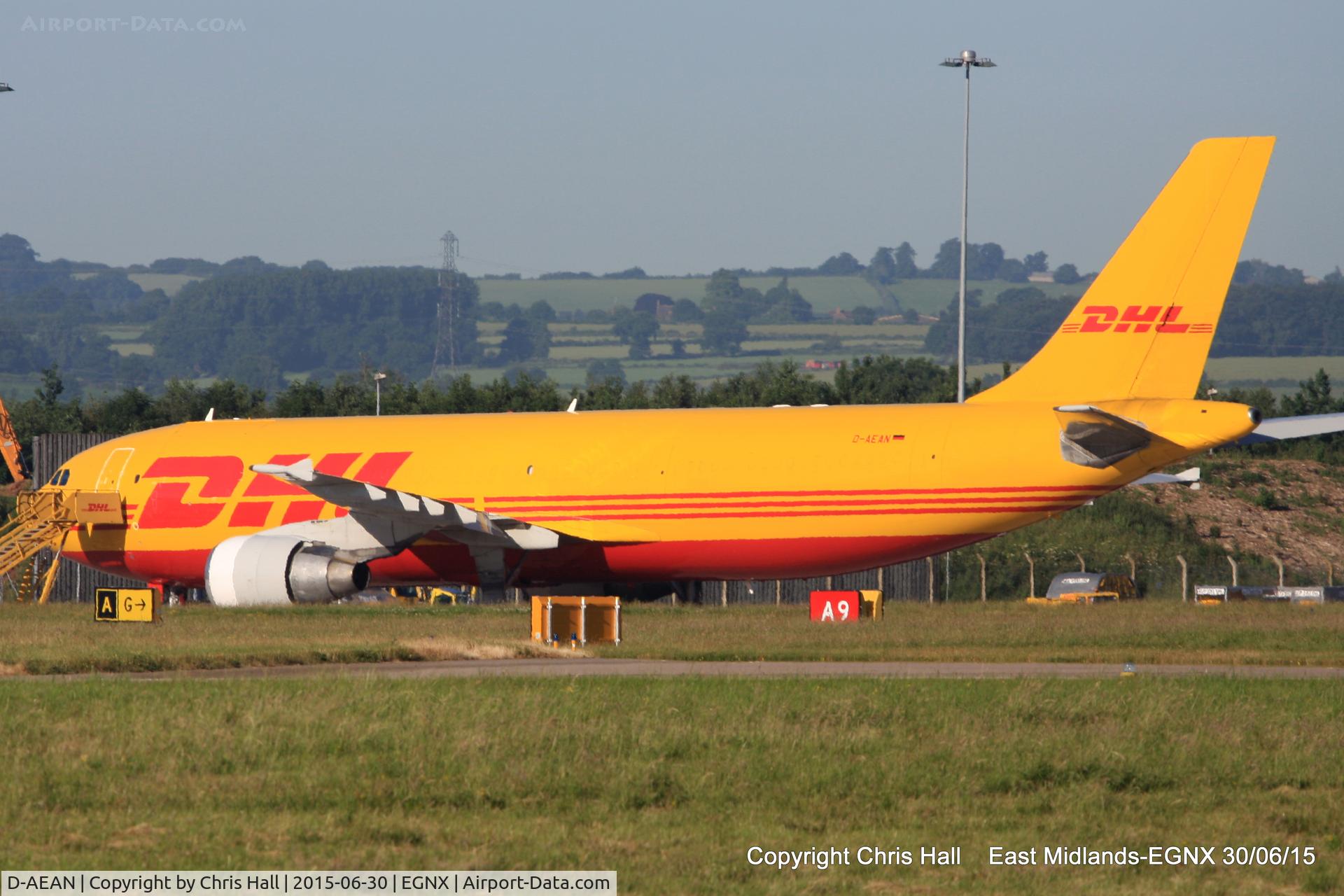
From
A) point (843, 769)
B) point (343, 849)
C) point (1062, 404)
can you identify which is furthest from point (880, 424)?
point (343, 849)

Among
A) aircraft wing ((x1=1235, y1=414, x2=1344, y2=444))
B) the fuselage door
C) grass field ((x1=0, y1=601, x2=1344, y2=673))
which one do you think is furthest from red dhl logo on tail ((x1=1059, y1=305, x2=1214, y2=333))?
the fuselage door

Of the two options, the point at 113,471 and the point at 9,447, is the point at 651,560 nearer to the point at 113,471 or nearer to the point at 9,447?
the point at 113,471

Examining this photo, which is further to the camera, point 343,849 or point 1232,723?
point 1232,723

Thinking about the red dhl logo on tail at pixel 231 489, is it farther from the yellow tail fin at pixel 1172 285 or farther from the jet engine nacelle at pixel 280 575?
the yellow tail fin at pixel 1172 285

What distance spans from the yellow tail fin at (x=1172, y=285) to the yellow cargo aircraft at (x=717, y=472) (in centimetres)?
4

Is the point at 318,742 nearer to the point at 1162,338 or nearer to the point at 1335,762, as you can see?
the point at 1335,762

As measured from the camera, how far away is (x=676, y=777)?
1539cm

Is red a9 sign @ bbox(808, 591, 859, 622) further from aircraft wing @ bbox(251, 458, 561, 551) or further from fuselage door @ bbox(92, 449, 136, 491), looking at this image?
fuselage door @ bbox(92, 449, 136, 491)

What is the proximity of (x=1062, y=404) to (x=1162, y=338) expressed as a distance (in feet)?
7.08

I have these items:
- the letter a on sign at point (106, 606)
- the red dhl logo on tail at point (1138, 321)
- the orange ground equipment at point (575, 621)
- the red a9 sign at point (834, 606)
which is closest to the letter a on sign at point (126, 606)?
the letter a on sign at point (106, 606)

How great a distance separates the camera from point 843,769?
15633 mm

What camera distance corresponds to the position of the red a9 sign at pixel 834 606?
33.6 m

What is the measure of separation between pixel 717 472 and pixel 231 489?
36.6 feet

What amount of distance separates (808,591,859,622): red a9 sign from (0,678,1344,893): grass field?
13.9 metres
